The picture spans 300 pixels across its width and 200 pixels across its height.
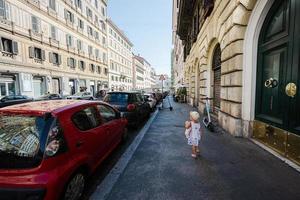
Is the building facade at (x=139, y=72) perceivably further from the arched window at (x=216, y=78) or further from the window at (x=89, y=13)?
the arched window at (x=216, y=78)

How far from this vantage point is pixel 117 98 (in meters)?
7.79

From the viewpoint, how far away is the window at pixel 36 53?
20.6m

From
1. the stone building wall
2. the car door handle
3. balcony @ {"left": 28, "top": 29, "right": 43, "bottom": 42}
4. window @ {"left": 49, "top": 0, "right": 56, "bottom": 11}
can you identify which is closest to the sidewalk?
the car door handle

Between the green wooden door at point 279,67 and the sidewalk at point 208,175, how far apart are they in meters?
0.99

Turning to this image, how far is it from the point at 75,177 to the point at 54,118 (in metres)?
0.93

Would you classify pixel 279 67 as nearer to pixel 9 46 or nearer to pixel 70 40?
pixel 9 46

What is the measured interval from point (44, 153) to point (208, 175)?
9.19 feet

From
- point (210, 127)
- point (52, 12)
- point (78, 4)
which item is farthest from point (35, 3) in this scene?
point (210, 127)

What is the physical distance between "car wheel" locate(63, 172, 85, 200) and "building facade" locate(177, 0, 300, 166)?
4216 mm

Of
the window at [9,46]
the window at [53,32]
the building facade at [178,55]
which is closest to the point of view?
the window at [9,46]

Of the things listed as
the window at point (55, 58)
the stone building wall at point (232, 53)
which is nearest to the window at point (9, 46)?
the window at point (55, 58)

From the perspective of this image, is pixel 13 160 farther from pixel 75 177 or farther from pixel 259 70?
pixel 259 70

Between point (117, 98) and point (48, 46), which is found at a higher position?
point (48, 46)

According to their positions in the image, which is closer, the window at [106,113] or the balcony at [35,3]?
the window at [106,113]
